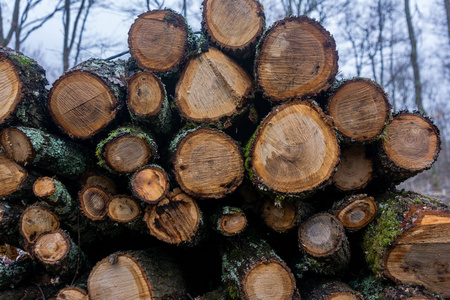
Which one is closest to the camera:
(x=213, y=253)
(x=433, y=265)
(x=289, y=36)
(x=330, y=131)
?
(x=433, y=265)

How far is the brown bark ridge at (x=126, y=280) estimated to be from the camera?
207cm

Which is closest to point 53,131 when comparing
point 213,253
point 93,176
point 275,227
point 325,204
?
point 93,176

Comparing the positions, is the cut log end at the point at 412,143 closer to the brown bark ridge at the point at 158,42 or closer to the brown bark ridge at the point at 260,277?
the brown bark ridge at the point at 260,277

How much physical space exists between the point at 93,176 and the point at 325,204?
2.20 meters

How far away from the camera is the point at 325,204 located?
2.66 m

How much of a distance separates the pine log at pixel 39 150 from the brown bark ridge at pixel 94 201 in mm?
363

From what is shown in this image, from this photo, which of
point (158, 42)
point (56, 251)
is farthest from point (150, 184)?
point (158, 42)

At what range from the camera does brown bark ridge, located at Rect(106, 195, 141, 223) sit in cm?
214

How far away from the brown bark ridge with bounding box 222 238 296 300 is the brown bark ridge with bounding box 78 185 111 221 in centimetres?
112

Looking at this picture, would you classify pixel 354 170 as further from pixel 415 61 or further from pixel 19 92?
pixel 415 61

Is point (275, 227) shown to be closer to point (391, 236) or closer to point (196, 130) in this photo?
point (391, 236)

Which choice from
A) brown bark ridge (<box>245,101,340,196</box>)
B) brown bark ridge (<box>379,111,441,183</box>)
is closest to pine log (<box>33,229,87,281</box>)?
brown bark ridge (<box>245,101,340,196</box>)

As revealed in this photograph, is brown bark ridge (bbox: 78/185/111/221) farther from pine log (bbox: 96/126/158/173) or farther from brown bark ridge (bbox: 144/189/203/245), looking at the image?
brown bark ridge (bbox: 144/189/203/245)

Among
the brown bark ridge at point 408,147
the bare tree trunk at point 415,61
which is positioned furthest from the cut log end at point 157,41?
the bare tree trunk at point 415,61
